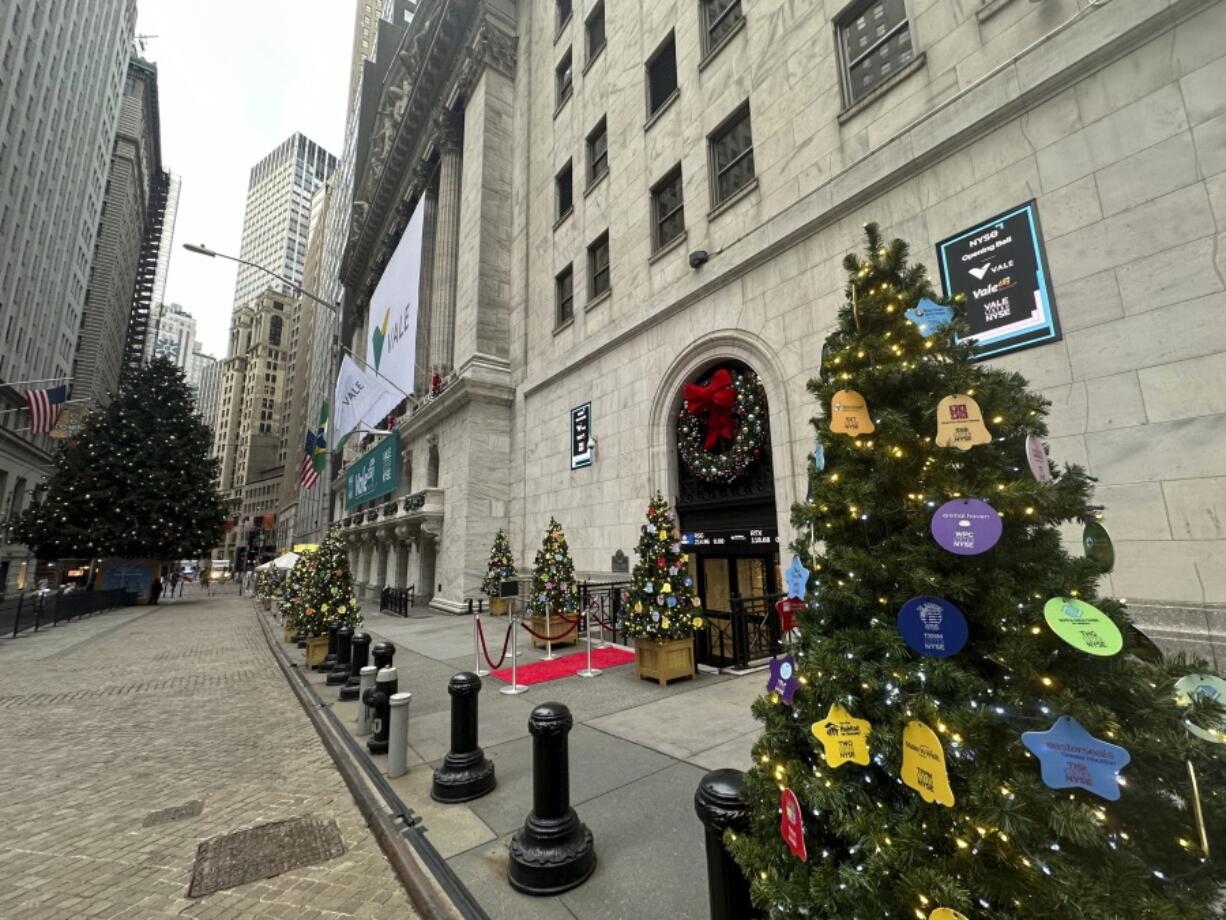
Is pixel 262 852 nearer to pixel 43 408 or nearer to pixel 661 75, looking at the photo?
pixel 661 75

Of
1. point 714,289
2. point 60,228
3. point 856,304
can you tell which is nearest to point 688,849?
point 856,304

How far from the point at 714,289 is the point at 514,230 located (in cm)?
1318

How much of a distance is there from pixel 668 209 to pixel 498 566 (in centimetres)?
1215

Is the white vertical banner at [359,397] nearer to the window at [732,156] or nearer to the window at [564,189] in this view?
the window at [564,189]

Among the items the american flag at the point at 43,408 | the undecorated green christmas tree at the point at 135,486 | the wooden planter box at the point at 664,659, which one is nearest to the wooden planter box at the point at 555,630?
the wooden planter box at the point at 664,659

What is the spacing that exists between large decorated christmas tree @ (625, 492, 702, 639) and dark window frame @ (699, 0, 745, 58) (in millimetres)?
11645

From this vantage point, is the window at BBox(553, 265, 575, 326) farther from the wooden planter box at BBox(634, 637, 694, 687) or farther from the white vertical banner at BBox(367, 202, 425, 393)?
the wooden planter box at BBox(634, 637, 694, 687)

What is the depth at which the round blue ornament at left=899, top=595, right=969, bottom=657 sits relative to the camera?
7.13 feet

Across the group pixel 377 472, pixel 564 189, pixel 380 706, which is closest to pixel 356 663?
pixel 380 706

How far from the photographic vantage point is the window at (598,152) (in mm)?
17516

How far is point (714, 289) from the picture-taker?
12.5m

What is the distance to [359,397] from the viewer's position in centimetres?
3052

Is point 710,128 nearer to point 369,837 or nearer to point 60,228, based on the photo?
point 369,837

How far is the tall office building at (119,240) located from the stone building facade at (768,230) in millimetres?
65486
